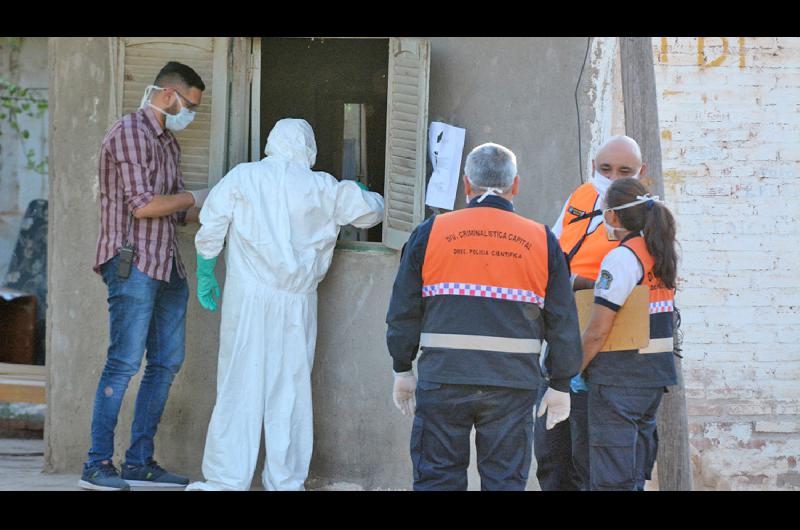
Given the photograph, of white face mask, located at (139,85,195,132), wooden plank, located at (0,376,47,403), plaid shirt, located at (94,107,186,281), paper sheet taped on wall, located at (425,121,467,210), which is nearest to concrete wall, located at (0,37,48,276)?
wooden plank, located at (0,376,47,403)

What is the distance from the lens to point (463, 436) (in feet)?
14.6

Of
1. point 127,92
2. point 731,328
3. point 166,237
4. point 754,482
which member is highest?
point 127,92

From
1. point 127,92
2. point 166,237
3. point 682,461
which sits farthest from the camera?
point 127,92

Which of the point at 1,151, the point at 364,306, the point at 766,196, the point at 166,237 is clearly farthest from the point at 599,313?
the point at 1,151

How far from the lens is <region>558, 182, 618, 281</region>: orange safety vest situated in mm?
5125

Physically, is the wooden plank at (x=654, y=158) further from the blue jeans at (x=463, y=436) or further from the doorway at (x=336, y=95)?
the doorway at (x=336, y=95)

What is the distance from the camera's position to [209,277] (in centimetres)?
614

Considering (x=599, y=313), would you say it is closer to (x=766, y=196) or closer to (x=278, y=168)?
(x=278, y=168)

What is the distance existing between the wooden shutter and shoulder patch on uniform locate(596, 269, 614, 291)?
246 centimetres

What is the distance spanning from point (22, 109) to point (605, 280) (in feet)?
21.0

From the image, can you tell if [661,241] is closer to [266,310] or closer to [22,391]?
[266,310]
